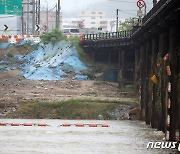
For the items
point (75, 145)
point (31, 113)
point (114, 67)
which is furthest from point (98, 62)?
point (75, 145)

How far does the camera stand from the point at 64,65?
8188 cm

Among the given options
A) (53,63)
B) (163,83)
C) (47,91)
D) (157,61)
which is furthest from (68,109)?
(163,83)

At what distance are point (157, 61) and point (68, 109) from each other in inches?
731

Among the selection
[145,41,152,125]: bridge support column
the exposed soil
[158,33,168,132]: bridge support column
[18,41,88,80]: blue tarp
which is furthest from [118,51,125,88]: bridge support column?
[158,33,168,132]: bridge support column

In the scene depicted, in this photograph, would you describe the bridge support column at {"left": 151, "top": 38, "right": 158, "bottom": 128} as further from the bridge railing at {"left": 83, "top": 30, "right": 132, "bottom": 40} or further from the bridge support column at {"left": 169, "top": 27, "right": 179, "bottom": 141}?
the bridge railing at {"left": 83, "top": 30, "right": 132, "bottom": 40}

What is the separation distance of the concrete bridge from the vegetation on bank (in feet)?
15.9

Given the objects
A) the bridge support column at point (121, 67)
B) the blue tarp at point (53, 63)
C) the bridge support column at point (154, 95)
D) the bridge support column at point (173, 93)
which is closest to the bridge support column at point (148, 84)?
the bridge support column at point (154, 95)

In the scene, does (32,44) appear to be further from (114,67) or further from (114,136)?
A: (114,136)

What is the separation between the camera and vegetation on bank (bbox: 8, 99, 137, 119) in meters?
61.9

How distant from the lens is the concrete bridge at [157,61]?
37031 mm

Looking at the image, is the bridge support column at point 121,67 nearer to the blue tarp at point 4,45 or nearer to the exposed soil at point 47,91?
the exposed soil at point 47,91

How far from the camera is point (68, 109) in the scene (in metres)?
63.1

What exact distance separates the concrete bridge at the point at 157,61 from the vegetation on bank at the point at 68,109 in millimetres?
4837

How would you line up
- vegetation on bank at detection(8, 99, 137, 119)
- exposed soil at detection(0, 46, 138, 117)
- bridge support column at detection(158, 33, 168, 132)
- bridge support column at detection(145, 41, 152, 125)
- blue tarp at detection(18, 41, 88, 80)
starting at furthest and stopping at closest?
blue tarp at detection(18, 41, 88, 80)
exposed soil at detection(0, 46, 138, 117)
vegetation on bank at detection(8, 99, 137, 119)
bridge support column at detection(145, 41, 152, 125)
bridge support column at detection(158, 33, 168, 132)
